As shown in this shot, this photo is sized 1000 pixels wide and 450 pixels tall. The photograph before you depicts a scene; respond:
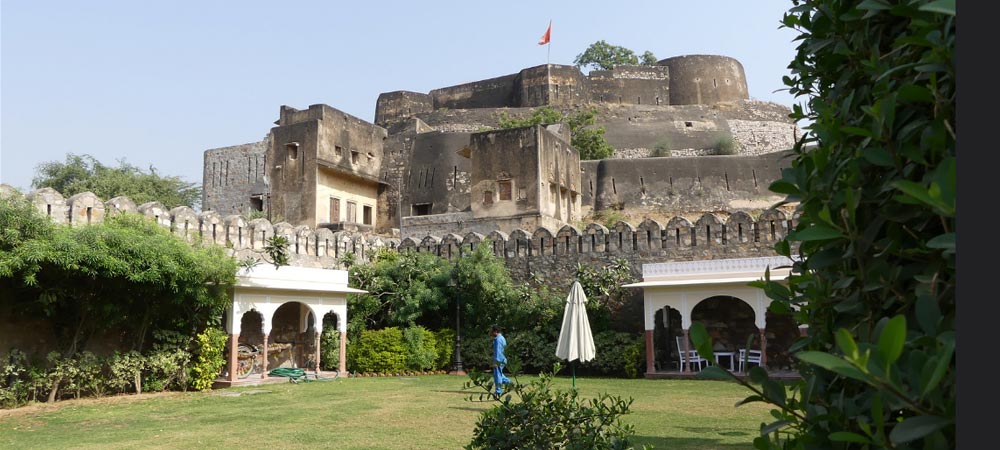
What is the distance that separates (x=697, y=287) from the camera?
15.7 m

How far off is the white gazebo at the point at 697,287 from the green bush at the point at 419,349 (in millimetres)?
4694

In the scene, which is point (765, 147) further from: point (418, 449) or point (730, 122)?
point (418, 449)

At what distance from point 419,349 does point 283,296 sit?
324 centimetres

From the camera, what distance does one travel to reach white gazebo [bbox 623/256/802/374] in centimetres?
1534

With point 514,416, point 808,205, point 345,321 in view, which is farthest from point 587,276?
point 808,205

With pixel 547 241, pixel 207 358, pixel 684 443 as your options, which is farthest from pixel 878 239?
pixel 547 241

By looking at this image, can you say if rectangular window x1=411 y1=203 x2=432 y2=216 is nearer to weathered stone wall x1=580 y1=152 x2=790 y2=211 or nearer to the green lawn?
weathered stone wall x1=580 y1=152 x2=790 y2=211

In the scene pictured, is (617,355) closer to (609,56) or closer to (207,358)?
(207,358)

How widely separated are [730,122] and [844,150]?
43343mm

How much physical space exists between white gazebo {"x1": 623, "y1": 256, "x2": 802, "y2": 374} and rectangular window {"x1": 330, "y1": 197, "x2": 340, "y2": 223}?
1609 cm

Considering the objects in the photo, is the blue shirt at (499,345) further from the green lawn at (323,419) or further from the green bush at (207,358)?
the green bush at (207,358)

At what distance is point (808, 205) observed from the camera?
4.59 feet

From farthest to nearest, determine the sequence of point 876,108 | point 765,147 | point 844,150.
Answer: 1. point 765,147
2. point 844,150
3. point 876,108

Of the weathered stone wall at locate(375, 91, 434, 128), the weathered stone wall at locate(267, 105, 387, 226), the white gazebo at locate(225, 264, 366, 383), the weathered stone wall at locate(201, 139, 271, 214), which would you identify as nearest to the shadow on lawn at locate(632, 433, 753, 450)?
the white gazebo at locate(225, 264, 366, 383)
